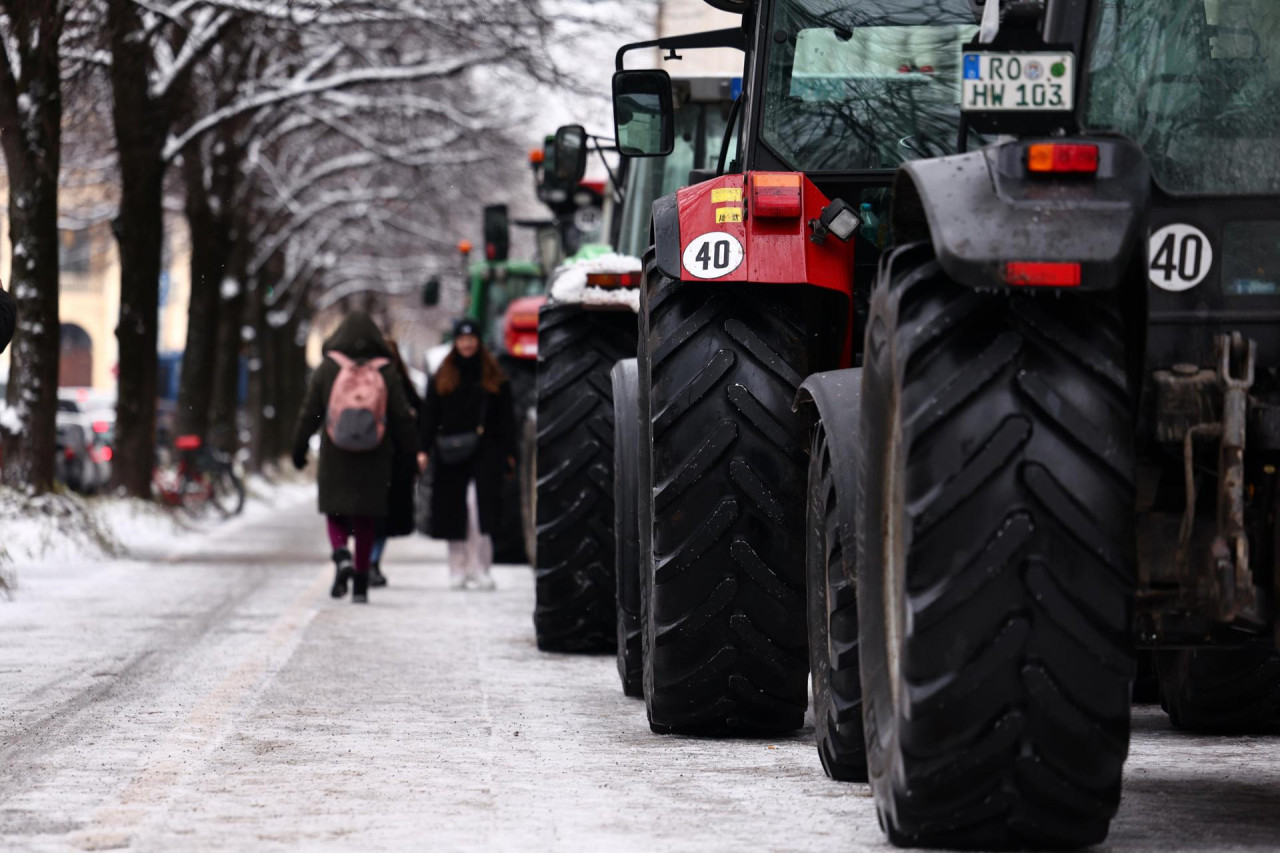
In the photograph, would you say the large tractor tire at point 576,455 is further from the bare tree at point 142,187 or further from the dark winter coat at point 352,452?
the bare tree at point 142,187

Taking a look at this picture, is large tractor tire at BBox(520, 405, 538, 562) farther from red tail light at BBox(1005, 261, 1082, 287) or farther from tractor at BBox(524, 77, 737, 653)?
red tail light at BBox(1005, 261, 1082, 287)

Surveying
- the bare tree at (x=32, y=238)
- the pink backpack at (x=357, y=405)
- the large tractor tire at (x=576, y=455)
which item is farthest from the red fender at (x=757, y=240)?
the bare tree at (x=32, y=238)

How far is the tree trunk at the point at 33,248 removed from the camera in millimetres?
20375

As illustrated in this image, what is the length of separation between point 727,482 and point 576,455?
414 cm

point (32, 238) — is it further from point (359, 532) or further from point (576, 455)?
point (576, 455)

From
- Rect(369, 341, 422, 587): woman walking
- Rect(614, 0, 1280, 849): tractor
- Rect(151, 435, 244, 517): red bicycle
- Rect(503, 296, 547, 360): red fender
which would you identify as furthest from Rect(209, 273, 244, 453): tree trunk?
Rect(614, 0, 1280, 849): tractor

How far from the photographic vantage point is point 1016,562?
5180 mm

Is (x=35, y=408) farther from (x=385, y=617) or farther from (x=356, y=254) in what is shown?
(x=356, y=254)

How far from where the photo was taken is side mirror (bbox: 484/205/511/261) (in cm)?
1916

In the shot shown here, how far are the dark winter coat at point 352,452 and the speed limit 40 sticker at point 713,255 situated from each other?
317 inches

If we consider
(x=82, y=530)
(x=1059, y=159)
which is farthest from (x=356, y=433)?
(x=1059, y=159)

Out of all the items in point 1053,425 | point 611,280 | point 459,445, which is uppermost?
point 611,280

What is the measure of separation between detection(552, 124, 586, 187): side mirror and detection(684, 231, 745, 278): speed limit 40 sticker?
4.34 meters

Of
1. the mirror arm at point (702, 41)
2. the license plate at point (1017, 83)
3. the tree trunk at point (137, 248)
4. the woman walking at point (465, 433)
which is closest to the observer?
the license plate at point (1017, 83)
